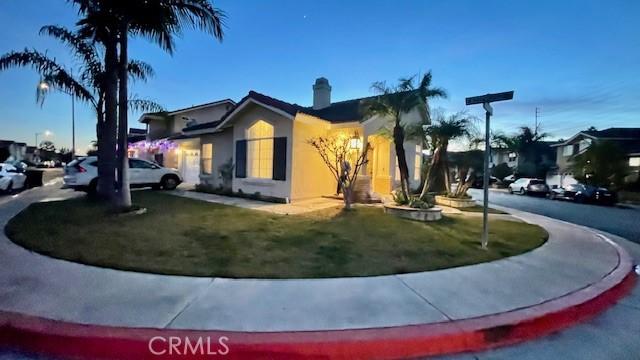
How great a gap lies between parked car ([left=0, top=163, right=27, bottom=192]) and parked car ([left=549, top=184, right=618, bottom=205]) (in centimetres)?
3151

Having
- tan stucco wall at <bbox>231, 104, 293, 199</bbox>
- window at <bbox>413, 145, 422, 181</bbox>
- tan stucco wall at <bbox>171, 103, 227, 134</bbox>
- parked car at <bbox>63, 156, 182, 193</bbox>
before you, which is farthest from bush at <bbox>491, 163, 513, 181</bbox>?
parked car at <bbox>63, 156, 182, 193</bbox>

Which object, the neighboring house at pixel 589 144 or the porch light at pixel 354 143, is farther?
the neighboring house at pixel 589 144

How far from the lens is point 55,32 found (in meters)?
11.0

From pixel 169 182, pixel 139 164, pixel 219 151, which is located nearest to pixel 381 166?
pixel 219 151

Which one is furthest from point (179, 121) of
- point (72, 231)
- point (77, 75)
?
point (72, 231)

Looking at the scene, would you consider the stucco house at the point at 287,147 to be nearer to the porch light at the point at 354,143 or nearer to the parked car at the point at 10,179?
the porch light at the point at 354,143

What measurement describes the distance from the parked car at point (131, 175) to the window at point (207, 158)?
65.2 inches

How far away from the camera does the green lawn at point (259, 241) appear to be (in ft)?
15.6

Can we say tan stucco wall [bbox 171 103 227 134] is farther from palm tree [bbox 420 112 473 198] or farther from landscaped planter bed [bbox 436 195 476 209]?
landscaped planter bed [bbox 436 195 476 209]

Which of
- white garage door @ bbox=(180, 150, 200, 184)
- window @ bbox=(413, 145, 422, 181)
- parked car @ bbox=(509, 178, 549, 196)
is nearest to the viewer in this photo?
window @ bbox=(413, 145, 422, 181)

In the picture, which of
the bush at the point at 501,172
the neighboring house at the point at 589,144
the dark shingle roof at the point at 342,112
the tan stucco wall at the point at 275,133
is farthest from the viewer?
the bush at the point at 501,172

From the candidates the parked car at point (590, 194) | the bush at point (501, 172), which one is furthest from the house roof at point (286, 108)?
the bush at point (501, 172)

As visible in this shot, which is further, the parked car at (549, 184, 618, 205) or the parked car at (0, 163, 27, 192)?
the parked car at (549, 184, 618, 205)

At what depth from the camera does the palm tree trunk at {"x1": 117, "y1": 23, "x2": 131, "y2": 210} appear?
8516mm
